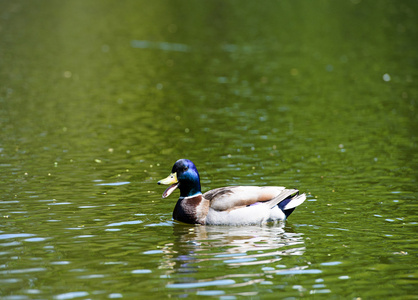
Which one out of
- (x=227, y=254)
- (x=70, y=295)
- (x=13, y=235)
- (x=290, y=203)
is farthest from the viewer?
(x=290, y=203)

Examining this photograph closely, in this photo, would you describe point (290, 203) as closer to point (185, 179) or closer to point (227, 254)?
point (185, 179)

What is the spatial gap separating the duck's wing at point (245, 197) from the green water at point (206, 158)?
0.60 metres

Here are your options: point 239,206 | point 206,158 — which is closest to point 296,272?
point 239,206

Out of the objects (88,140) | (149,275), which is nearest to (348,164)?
(88,140)

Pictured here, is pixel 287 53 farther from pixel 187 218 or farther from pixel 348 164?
pixel 187 218

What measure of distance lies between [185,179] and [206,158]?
5.49 metres

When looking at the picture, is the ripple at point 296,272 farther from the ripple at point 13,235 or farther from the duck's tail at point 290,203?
the ripple at point 13,235

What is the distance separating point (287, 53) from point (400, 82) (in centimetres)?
1060

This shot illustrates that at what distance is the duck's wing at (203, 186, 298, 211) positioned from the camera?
1448 centimetres

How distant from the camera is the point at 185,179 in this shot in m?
15.1

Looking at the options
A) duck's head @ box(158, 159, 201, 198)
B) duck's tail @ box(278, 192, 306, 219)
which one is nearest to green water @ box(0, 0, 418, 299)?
duck's tail @ box(278, 192, 306, 219)

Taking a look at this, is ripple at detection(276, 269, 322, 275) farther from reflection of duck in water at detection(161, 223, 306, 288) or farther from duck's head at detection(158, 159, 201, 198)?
duck's head at detection(158, 159, 201, 198)

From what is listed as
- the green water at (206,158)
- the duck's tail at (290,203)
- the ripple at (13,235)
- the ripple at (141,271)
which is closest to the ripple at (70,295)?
the green water at (206,158)

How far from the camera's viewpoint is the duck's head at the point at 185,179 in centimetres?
1505
